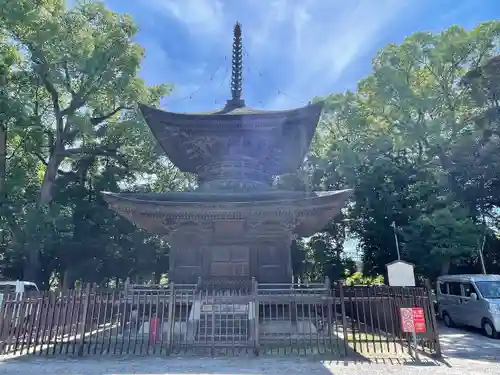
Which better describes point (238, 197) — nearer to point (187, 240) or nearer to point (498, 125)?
point (187, 240)

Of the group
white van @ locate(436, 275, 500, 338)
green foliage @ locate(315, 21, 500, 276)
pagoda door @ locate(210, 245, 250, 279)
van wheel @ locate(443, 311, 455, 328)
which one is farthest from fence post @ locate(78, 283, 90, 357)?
green foliage @ locate(315, 21, 500, 276)

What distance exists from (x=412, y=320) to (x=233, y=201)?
6098mm

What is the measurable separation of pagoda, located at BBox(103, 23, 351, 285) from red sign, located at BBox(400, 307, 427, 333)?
4.15 m

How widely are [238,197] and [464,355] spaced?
300 inches

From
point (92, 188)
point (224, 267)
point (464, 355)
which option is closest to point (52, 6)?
point (92, 188)

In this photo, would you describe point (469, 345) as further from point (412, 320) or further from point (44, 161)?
point (44, 161)

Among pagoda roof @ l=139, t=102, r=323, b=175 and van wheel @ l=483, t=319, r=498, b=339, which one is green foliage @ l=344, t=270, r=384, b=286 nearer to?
van wheel @ l=483, t=319, r=498, b=339

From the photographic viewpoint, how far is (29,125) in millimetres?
21812

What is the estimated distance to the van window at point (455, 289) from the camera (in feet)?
50.2

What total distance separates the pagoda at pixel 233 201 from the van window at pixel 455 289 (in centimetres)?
611

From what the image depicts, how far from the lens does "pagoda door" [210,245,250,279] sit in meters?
13.7

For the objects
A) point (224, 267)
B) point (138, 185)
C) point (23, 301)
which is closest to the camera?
point (23, 301)

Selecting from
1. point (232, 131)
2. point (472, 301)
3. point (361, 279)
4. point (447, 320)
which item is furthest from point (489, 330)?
point (361, 279)

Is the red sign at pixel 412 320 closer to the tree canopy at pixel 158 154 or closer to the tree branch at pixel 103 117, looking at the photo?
the tree canopy at pixel 158 154
